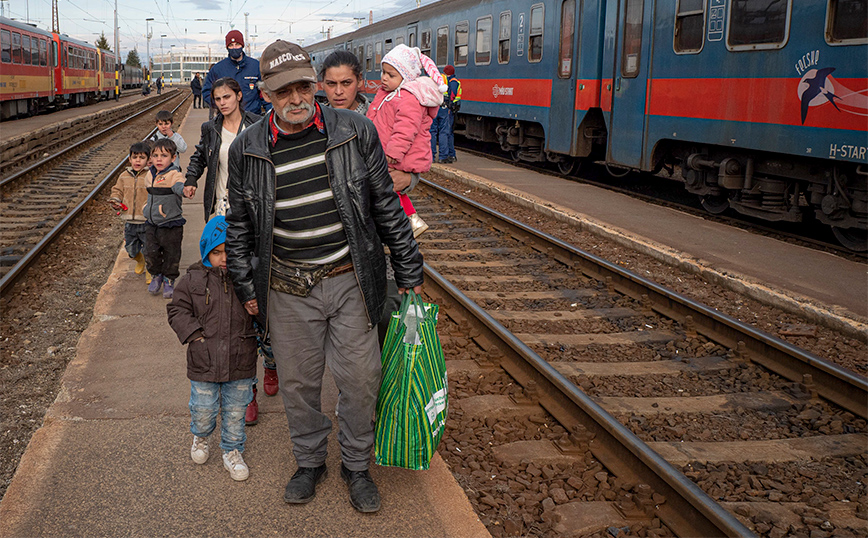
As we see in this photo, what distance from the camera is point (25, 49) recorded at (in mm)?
28234

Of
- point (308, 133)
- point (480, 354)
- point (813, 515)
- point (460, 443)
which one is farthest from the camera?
point (480, 354)

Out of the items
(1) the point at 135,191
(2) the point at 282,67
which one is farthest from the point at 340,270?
(1) the point at 135,191

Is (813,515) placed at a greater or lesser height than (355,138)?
lesser

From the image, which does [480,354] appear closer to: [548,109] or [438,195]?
[438,195]

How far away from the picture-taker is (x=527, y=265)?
26.0 feet

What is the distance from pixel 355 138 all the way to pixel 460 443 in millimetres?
1726

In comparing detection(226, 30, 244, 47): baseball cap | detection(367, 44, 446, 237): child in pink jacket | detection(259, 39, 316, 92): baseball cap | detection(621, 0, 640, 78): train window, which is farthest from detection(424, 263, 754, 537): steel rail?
detection(621, 0, 640, 78): train window

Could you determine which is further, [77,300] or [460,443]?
[77,300]

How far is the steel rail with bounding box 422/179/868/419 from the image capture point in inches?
177

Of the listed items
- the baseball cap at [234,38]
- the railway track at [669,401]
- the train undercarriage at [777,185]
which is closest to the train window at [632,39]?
the train undercarriage at [777,185]

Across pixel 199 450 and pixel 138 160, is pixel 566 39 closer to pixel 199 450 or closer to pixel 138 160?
pixel 138 160

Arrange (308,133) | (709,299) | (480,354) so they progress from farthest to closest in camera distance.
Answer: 1. (709,299)
2. (480,354)
3. (308,133)

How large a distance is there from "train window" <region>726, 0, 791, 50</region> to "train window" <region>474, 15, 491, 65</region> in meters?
8.01

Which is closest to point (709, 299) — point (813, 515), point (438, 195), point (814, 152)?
point (814, 152)
